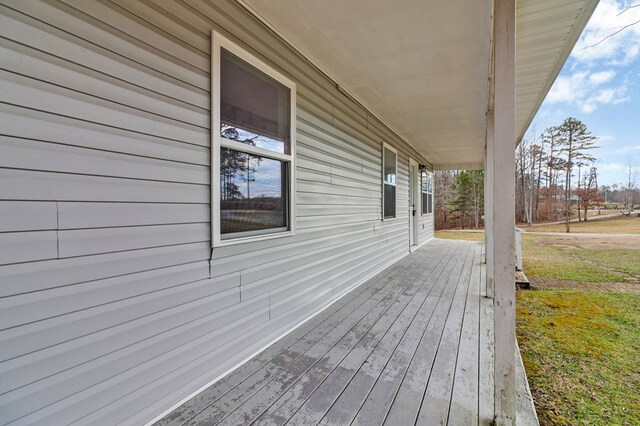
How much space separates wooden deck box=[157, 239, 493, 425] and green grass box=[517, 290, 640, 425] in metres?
0.40

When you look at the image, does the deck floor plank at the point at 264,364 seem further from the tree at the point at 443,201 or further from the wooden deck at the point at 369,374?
the tree at the point at 443,201

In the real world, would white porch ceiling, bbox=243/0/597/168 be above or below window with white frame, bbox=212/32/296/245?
above

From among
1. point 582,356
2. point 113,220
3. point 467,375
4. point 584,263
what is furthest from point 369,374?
point 584,263

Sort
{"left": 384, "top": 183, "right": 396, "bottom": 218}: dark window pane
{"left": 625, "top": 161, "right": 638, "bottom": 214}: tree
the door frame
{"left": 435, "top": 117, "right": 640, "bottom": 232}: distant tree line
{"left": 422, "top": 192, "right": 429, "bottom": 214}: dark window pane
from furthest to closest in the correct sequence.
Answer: {"left": 625, "top": 161, "right": 638, "bottom": 214}: tree
{"left": 435, "top": 117, "right": 640, "bottom": 232}: distant tree line
{"left": 422, "top": 192, "right": 429, "bottom": 214}: dark window pane
the door frame
{"left": 384, "top": 183, "right": 396, "bottom": 218}: dark window pane

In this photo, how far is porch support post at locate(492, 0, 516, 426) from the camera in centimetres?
173

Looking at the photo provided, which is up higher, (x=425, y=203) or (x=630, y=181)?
(x=630, y=181)

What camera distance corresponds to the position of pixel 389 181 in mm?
6043

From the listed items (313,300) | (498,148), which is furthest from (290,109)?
(313,300)

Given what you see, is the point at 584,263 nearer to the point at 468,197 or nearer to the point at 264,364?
the point at 264,364

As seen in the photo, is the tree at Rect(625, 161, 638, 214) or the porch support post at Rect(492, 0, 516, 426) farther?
the tree at Rect(625, 161, 638, 214)

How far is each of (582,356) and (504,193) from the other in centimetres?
208

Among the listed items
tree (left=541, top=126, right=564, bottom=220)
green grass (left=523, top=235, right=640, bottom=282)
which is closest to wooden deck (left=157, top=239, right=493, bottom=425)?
green grass (left=523, top=235, right=640, bottom=282)

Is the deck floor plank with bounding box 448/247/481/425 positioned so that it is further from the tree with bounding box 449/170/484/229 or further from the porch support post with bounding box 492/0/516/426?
the tree with bounding box 449/170/484/229

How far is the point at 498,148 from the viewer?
1780 millimetres
